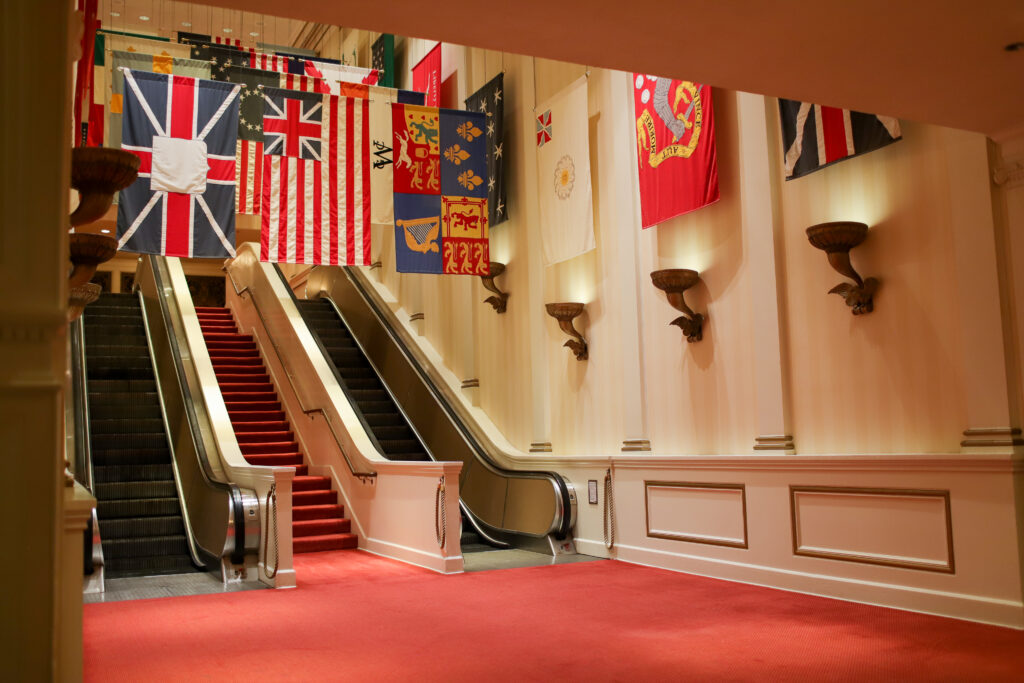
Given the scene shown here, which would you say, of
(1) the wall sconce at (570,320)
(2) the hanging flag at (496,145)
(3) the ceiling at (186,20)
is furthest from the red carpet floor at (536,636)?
(3) the ceiling at (186,20)

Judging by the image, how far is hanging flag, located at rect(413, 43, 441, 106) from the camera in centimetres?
1214

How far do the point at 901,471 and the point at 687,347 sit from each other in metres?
2.50

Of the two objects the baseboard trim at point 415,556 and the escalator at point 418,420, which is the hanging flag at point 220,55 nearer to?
the escalator at point 418,420

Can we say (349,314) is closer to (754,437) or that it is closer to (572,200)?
(572,200)

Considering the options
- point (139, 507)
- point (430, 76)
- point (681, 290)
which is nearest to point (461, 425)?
point (139, 507)

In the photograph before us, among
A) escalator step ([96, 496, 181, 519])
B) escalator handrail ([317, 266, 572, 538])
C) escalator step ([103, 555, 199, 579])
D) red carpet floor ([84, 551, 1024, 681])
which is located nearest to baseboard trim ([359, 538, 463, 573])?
red carpet floor ([84, 551, 1024, 681])

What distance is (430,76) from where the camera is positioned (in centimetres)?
1250

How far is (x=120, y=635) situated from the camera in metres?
5.34

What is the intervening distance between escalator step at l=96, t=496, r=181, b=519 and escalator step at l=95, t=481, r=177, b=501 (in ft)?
0.24

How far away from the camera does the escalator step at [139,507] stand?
8.69 metres

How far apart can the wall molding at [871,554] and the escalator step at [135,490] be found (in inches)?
245

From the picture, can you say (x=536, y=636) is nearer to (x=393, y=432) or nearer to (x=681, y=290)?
(x=681, y=290)

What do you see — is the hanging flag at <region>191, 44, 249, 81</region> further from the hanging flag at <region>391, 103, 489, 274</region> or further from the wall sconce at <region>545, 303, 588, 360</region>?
the wall sconce at <region>545, 303, 588, 360</region>

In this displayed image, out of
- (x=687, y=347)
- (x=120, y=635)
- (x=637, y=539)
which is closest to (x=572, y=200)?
(x=687, y=347)
